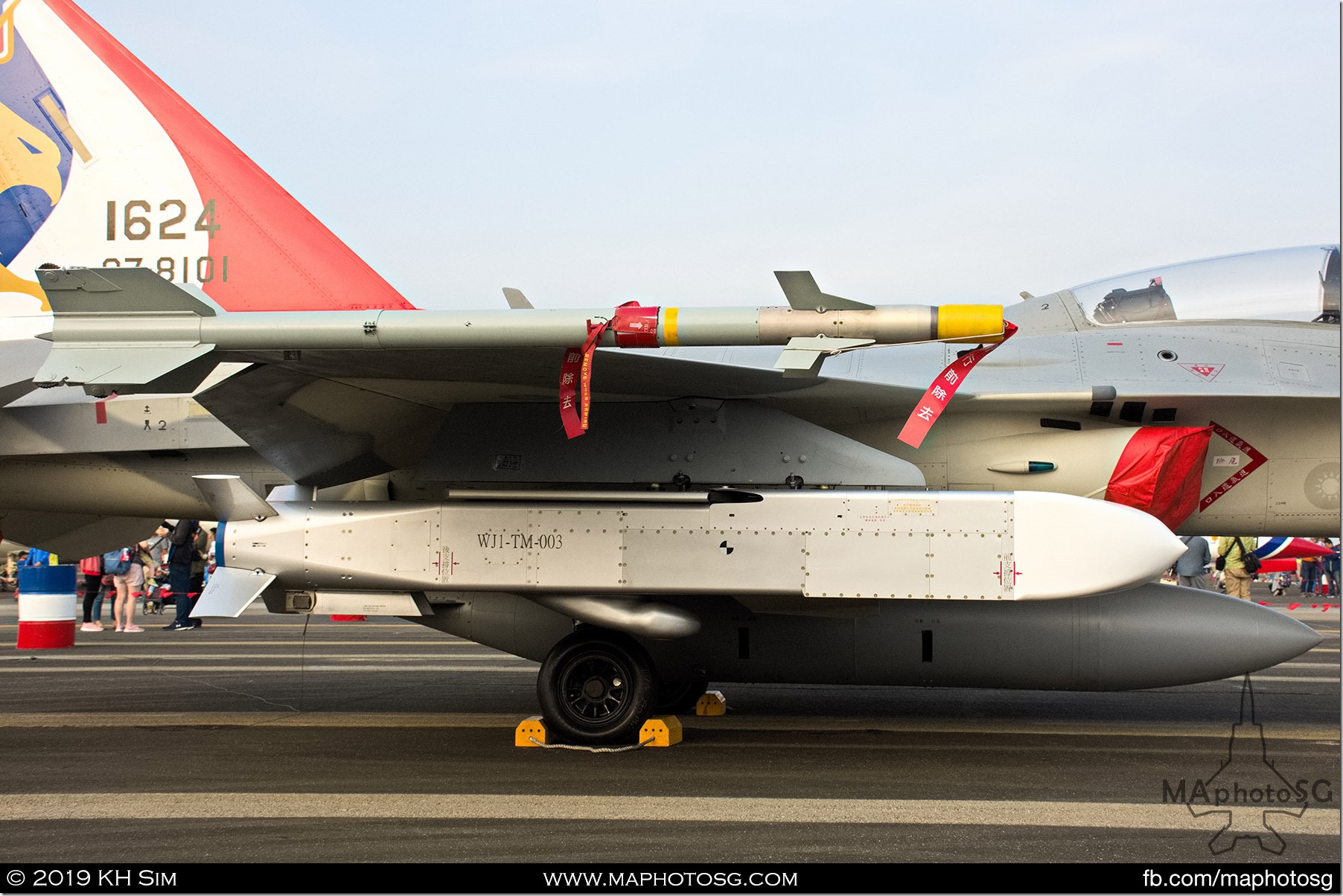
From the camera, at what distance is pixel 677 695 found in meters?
8.49

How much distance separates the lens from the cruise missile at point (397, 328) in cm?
581

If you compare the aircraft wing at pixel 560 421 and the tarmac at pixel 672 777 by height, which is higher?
the aircraft wing at pixel 560 421

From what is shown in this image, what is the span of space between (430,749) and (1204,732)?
208 inches

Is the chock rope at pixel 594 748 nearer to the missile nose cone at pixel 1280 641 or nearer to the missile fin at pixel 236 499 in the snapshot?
the missile fin at pixel 236 499

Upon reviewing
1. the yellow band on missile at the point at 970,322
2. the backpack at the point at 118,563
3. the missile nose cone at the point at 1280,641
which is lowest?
the missile nose cone at the point at 1280,641

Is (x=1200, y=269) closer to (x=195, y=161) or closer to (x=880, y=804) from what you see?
(x=880, y=804)

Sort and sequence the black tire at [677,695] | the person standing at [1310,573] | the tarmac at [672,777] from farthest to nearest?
the person standing at [1310,573] → the black tire at [677,695] → the tarmac at [672,777]

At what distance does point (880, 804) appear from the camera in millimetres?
5574

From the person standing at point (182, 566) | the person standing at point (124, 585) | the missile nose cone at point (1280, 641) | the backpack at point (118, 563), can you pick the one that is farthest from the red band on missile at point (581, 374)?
the person standing at point (182, 566)

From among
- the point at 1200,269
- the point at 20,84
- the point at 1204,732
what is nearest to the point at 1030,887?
the point at 1204,732

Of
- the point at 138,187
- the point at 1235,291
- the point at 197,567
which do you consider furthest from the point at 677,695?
the point at 197,567

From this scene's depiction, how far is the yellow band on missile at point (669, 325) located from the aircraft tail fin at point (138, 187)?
339 centimetres

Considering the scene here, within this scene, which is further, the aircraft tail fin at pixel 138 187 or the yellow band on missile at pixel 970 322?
the aircraft tail fin at pixel 138 187

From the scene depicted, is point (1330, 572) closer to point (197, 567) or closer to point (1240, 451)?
point (1240, 451)
